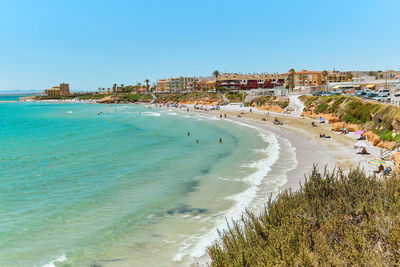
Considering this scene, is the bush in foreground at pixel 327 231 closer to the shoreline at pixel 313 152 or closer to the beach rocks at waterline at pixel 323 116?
the shoreline at pixel 313 152

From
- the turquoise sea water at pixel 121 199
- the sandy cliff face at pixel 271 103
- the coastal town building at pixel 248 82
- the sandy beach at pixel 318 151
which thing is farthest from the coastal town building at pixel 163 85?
the turquoise sea water at pixel 121 199

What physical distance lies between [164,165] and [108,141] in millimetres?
17846

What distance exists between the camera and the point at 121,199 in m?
18.3

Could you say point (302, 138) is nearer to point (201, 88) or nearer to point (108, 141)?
point (108, 141)

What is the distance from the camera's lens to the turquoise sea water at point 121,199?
12477 millimetres

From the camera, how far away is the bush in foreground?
272 inches

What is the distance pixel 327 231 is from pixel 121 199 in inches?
524

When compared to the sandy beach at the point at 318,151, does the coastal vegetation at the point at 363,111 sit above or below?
above

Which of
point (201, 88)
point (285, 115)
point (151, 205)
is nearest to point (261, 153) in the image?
point (151, 205)

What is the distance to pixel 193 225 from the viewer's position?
14.5 meters

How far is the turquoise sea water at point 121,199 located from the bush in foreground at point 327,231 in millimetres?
4232

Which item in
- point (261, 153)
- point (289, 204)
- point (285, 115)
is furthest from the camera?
point (285, 115)

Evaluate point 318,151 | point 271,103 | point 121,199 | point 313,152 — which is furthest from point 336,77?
point 121,199

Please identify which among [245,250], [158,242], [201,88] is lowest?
[158,242]
